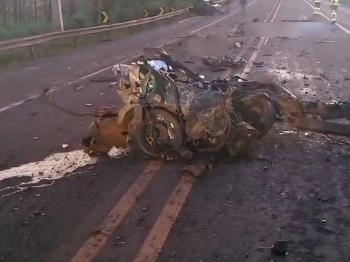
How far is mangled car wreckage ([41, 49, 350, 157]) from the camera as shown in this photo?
6.28 m

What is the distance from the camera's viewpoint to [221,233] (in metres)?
4.42

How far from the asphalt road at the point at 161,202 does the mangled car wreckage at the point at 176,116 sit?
20 cm

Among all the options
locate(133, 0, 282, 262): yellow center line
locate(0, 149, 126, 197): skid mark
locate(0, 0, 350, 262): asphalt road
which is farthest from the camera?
locate(0, 149, 126, 197): skid mark

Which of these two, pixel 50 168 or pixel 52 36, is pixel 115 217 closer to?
pixel 50 168

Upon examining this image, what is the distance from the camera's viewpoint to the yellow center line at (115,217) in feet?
13.4

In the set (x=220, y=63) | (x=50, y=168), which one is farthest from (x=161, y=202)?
(x=220, y=63)

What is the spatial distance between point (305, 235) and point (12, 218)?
7.73ft

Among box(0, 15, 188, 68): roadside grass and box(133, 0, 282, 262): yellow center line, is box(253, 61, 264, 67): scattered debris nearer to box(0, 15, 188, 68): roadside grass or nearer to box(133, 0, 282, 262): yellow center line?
box(0, 15, 188, 68): roadside grass

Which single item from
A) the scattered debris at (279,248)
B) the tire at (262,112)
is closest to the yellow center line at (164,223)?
the scattered debris at (279,248)

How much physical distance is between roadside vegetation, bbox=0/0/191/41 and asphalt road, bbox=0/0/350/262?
15.1 metres

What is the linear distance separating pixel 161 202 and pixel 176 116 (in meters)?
1.46

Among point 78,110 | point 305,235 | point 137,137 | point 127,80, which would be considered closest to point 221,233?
point 305,235

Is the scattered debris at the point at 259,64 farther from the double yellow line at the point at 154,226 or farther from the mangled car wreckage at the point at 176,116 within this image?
the double yellow line at the point at 154,226

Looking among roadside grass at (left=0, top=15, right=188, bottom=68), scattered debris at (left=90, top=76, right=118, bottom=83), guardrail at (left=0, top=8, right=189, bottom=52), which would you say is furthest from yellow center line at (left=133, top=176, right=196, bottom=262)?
roadside grass at (left=0, top=15, right=188, bottom=68)
